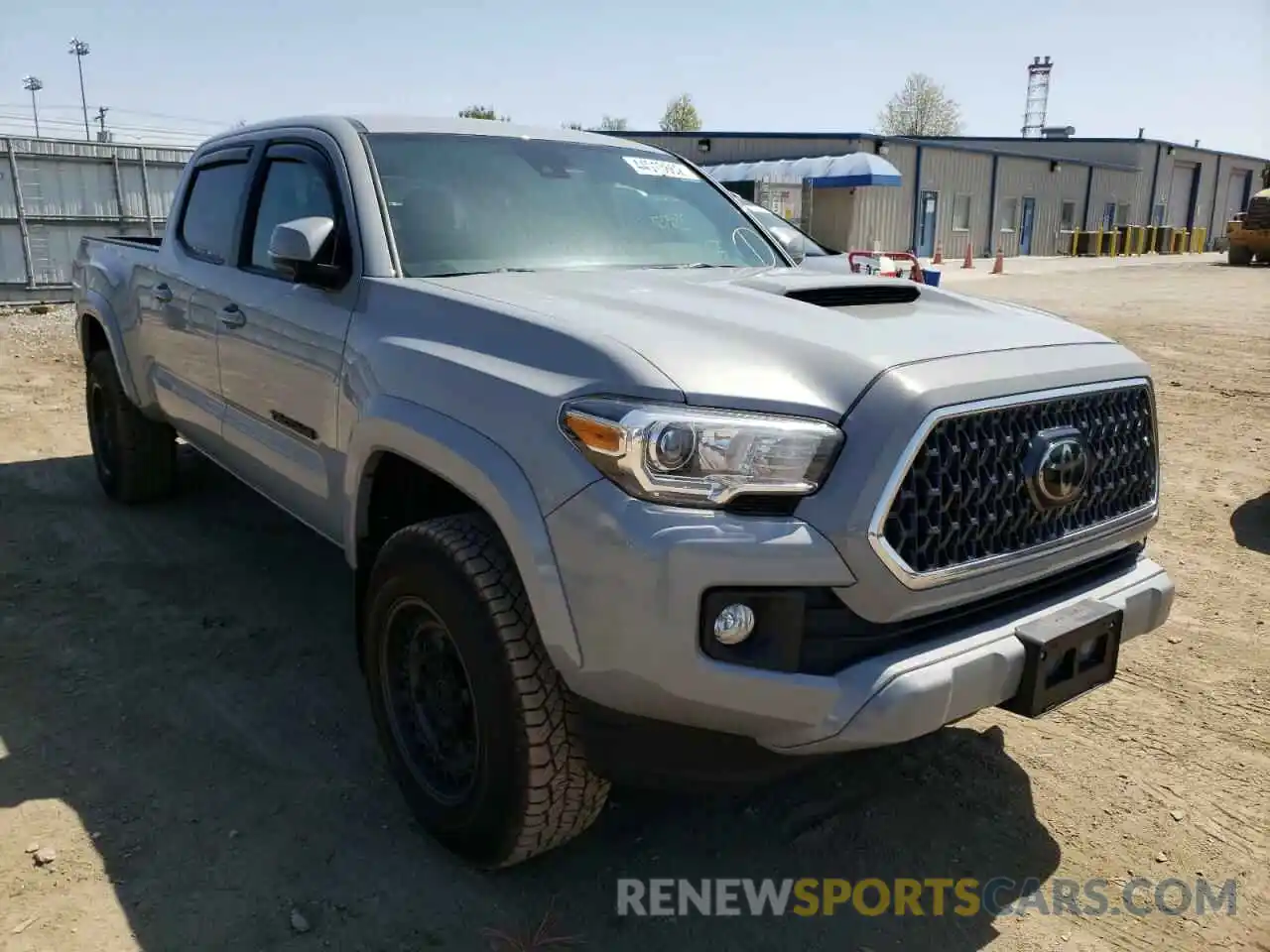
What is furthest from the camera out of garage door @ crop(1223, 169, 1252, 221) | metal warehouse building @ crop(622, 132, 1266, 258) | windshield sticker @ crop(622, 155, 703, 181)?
garage door @ crop(1223, 169, 1252, 221)

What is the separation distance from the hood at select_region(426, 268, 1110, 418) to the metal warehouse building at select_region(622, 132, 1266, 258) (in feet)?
85.9

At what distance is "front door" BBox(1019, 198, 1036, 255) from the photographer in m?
40.1

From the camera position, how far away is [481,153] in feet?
11.1

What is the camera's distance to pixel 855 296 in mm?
2771

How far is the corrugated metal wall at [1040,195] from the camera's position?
38562 mm

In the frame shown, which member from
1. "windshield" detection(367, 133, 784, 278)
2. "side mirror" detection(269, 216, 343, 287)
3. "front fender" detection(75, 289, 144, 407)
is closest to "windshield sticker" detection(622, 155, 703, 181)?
"windshield" detection(367, 133, 784, 278)

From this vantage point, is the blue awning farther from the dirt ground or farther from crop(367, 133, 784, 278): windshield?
the dirt ground

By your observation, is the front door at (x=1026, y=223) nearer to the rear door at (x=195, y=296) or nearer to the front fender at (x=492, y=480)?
the rear door at (x=195, y=296)

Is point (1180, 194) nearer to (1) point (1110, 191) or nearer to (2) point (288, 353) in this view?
(1) point (1110, 191)

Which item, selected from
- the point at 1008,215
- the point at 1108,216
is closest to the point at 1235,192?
the point at 1108,216

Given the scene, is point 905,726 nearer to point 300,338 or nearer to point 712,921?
point 712,921

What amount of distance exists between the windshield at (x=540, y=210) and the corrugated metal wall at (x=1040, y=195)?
1494 inches

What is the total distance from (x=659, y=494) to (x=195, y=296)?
115 inches

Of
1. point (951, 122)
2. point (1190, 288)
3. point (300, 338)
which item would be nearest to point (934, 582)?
point (300, 338)
